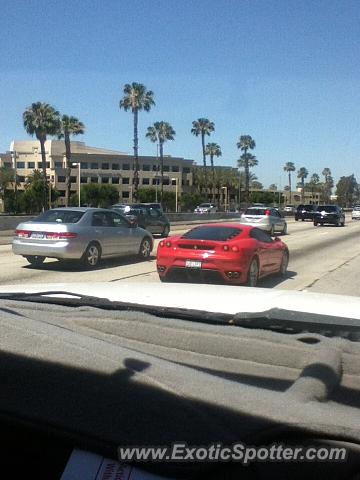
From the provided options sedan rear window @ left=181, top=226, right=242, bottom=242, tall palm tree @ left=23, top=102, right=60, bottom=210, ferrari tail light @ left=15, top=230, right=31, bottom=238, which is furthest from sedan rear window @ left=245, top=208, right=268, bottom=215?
tall palm tree @ left=23, top=102, right=60, bottom=210

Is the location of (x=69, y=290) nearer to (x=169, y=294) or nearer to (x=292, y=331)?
(x=169, y=294)

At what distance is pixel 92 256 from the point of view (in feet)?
49.6

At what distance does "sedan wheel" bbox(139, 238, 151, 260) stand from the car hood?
1239 cm

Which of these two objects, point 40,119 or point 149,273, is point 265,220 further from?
point 40,119

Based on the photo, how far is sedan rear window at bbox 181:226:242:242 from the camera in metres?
12.0

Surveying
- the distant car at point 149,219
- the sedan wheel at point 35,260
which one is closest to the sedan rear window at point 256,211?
the distant car at point 149,219

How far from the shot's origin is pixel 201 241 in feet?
38.8

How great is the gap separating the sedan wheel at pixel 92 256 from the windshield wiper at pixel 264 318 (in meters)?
11.2

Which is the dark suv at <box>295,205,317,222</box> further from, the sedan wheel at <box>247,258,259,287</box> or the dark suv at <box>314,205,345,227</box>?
the sedan wheel at <box>247,258,259,287</box>

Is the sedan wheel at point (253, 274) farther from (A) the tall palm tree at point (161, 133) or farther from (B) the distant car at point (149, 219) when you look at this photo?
(A) the tall palm tree at point (161, 133)

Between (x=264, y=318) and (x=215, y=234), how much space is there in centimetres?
899

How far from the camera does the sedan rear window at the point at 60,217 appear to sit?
14883 millimetres

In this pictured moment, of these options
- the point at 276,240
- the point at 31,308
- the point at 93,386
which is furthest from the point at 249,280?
the point at 93,386

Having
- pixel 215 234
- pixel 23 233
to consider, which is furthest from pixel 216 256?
pixel 23 233
